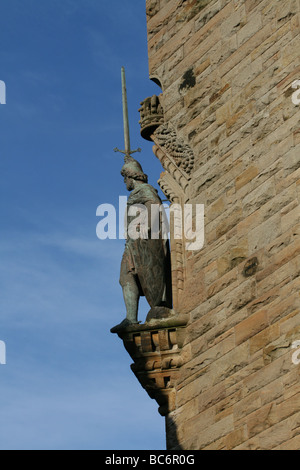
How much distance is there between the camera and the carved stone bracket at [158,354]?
1788 centimetres

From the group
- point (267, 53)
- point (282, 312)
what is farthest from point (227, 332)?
point (267, 53)

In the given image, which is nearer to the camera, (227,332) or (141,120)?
(227,332)

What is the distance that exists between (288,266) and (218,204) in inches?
79.9

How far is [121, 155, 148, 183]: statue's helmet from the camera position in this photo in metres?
19.9

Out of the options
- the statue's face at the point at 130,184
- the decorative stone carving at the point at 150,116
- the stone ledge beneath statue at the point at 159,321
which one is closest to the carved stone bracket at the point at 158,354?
the stone ledge beneath statue at the point at 159,321

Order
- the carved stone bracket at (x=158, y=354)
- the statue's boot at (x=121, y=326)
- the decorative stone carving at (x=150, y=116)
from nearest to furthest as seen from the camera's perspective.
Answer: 1. the carved stone bracket at (x=158, y=354)
2. the statue's boot at (x=121, y=326)
3. the decorative stone carving at (x=150, y=116)

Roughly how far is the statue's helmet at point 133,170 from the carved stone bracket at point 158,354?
2.62 metres

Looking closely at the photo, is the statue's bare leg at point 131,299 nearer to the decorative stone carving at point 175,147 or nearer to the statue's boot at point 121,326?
the statue's boot at point 121,326

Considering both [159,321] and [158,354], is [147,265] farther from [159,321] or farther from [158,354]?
[158,354]

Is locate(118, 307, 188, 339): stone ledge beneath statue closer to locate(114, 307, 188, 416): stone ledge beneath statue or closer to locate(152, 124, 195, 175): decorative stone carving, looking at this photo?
locate(114, 307, 188, 416): stone ledge beneath statue

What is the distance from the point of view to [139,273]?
62.4 ft

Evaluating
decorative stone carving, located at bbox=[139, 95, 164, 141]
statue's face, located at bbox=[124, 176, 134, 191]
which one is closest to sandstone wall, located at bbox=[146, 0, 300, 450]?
decorative stone carving, located at bbox=[139, 95, 164, 141]
